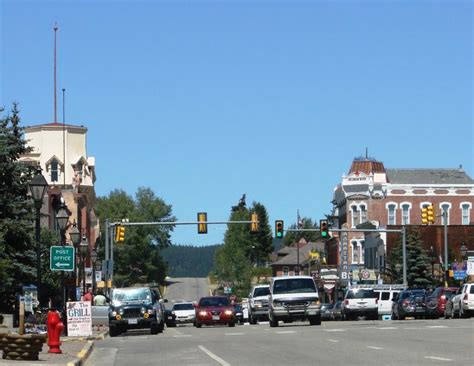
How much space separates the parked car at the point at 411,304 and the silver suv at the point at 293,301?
8833mm

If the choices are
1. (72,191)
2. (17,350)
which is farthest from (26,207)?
(72,191)

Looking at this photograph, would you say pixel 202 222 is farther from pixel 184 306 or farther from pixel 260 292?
pixel 184 306

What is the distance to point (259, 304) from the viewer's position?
55.8 metres

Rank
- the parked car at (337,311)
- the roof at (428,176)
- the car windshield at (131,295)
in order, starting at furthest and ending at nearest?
the roof at (428,176)
the parked car at (337,311)
the car windshield at (131,295)

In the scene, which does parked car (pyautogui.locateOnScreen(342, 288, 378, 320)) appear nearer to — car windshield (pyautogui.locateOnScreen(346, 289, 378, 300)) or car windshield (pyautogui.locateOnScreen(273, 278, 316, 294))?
car windshield (pyautogui.locateOnScreen(346, 289, 378, 300))

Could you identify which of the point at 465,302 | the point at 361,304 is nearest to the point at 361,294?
the point at 361,304

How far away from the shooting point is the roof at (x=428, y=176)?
119438 millimetres

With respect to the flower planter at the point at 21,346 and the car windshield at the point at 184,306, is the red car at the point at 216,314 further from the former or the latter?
the flower planter at the point at 21,346

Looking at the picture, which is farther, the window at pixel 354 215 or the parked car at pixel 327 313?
the window at pixel 354 215

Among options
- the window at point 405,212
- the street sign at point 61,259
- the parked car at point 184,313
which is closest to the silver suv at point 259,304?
the parked car at point 184,313

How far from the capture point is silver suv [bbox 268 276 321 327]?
46219mm

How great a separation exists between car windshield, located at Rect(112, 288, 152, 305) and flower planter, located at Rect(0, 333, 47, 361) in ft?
69.2

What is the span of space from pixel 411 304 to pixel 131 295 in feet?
51.2

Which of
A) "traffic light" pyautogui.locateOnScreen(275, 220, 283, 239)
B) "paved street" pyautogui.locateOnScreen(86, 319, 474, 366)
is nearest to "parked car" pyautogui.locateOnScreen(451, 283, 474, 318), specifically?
"traffic light" pyautogui.locateOnScreen(275, 220, 283, 239)
